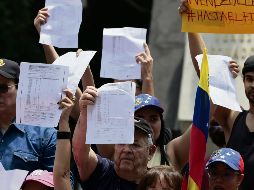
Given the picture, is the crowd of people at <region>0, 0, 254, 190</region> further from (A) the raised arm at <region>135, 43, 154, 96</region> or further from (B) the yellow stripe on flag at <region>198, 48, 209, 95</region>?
(B) the yellow stripe on flag at <region>198, 48, 209, 95</region>

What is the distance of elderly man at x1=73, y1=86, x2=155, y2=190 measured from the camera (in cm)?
597

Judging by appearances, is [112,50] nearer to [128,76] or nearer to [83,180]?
[128,76]

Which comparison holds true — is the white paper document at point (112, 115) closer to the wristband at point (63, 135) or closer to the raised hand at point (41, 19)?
the wristband at point (63, 135)

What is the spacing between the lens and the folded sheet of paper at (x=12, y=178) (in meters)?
→ 6.03

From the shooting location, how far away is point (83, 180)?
604 cm

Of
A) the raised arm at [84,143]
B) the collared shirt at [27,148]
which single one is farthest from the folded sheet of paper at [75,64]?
the collared shirt at [27,148]

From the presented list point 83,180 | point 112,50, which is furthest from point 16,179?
point 112,50

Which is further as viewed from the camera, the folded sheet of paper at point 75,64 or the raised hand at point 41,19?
the raised hand at point 41,19

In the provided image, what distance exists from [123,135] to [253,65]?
1193mm

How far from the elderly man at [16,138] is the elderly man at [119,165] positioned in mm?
402

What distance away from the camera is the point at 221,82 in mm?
6352

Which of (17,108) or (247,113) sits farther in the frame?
(247,113)

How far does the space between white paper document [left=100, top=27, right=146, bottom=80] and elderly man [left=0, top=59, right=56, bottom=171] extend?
0.65m

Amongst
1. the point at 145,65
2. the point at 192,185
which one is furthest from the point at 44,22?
the point at 192,185
